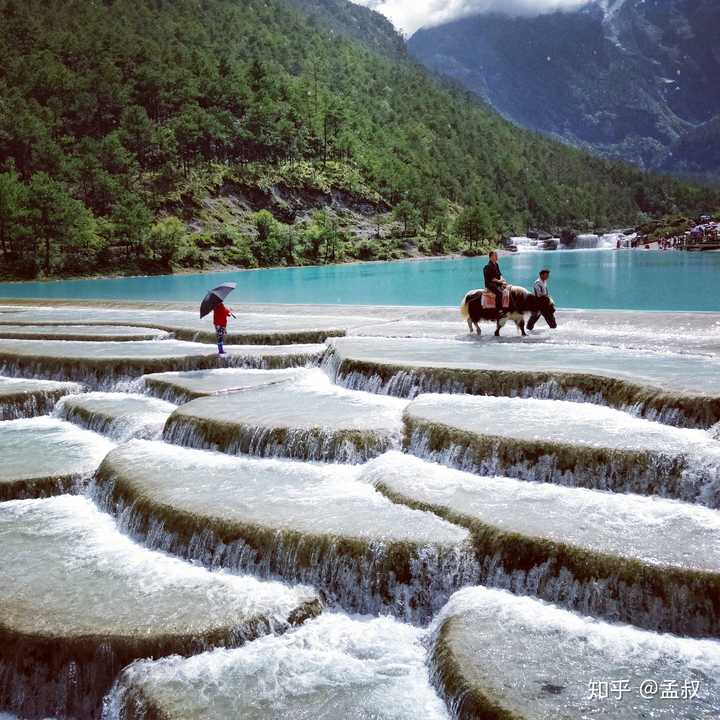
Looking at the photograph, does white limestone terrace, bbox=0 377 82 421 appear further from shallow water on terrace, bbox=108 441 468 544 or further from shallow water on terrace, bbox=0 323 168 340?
shallow water on terrace, bbox=0 323 168 340

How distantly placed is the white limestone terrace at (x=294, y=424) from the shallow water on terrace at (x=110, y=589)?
8.99ft

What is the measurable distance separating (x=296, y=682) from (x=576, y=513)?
3.92 m

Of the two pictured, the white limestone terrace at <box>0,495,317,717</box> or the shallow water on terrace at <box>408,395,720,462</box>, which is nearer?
the white limestone terrace at <box>0,495,317,717</box>

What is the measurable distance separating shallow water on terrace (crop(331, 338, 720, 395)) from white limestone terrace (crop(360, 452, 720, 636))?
3408 millimetres

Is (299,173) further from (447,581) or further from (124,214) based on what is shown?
(447,581)

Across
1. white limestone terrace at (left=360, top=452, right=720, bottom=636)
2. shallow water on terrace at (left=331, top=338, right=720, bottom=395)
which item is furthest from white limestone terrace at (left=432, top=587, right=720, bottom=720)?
shallow water on terrace at (left=331, top=338, right=720, bottom=395)

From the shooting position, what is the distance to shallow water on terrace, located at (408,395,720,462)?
10.1m

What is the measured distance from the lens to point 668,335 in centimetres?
1828

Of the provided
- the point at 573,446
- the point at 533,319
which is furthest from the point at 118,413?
the point at 533,319

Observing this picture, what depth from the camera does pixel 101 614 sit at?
766 centimetres

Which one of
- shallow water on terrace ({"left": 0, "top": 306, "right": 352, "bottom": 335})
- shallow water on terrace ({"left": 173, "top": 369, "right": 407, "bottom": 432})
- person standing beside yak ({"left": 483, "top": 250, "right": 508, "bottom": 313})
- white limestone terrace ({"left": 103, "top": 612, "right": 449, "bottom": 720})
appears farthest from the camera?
shallow water on terrace ({"left": 0, "top": 306, "right": 352, "bottom": 335})

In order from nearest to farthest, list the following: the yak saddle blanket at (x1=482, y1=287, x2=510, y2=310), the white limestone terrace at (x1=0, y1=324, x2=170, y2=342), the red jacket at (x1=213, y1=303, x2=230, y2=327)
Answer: the red jacket at (x1=213, y1=303, x2=230, y2=327)
the yak saddle blanket at (x1=482, y1=287, x2=510, y2=310)
the white limestone terrace at (x1=0, y1=324, x2=170, y2=342)

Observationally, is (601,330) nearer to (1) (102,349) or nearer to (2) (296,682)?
(1) (102,349)

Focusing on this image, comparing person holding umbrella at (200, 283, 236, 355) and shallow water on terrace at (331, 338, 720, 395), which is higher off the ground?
person holding umbrella at (200, 283, 236, 355)
